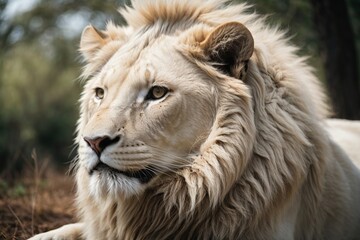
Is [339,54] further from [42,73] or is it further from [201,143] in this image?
[42,73]

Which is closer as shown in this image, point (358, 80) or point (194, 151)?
point (194, 151)

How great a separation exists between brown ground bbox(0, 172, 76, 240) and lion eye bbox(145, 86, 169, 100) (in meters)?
1.33

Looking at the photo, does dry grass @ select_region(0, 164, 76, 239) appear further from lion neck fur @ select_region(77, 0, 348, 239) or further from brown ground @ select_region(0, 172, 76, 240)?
lion neck fur @ select_region(77, 0, 348, 239)

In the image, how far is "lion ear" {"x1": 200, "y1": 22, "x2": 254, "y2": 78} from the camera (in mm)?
3398

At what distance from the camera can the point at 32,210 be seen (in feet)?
15.3

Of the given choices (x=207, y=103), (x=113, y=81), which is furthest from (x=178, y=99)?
(x=113, y=81)

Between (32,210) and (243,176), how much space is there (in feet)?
6.36

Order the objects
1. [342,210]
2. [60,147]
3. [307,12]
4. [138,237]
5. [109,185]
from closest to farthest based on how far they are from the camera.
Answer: [109,185]
[138,237]
[342,210]
[307,12]
[60,147]

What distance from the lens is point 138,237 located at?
3.50 m

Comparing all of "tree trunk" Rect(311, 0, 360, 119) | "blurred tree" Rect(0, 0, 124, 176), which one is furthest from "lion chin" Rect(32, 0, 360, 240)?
"blurred tree" Rect(0, 0, 124, 176)

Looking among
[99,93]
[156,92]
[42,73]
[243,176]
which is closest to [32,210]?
[99,93]

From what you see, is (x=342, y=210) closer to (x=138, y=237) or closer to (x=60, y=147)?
(x=138, y=237)

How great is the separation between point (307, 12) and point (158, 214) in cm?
511

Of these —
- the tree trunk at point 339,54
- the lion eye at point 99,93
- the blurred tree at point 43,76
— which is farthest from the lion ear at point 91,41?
the blurred tree at point 43,76
